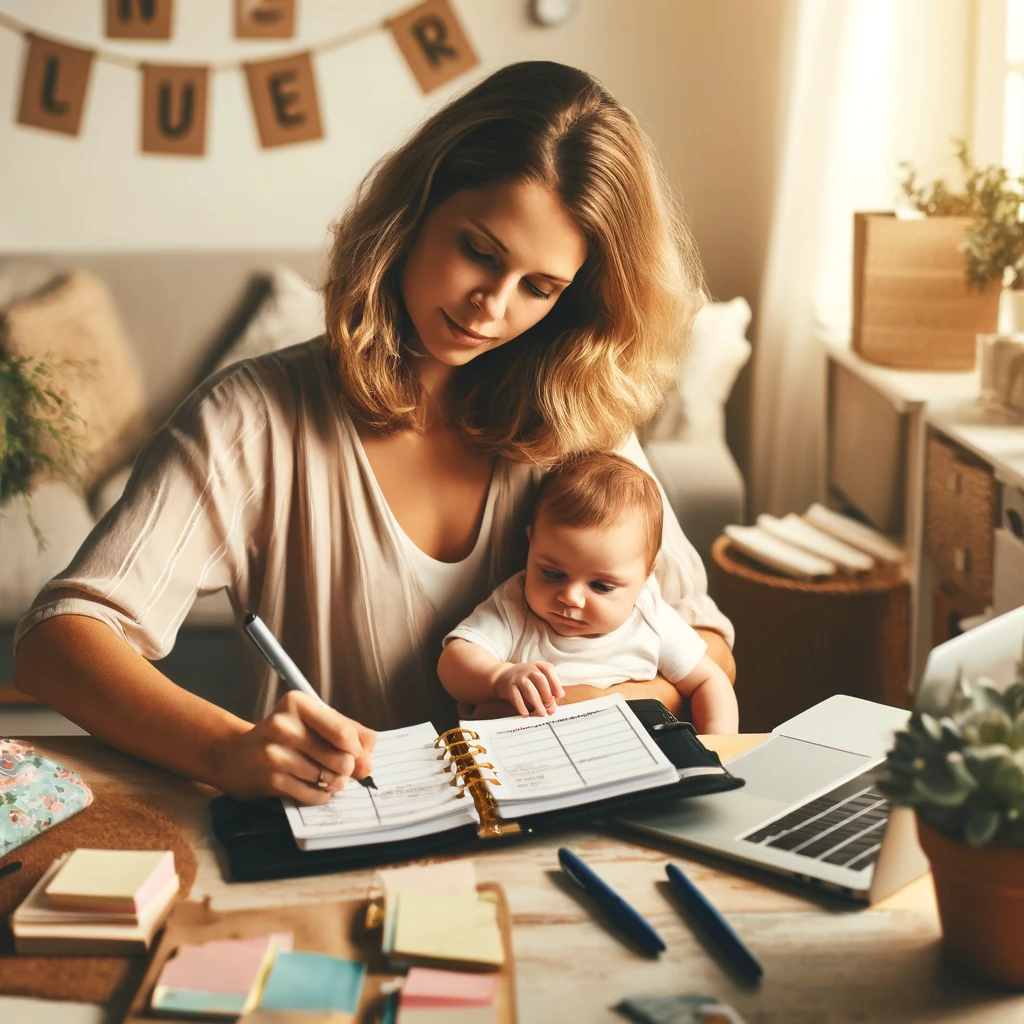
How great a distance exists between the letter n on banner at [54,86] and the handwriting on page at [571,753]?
309 cm

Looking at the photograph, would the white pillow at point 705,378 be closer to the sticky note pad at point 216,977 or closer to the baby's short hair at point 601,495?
the baby's short hair at point 601,495

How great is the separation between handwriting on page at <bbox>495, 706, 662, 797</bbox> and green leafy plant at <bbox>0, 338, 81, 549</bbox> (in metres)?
2.05

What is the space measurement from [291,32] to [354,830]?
122 inches

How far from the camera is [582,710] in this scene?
1084 millimetres

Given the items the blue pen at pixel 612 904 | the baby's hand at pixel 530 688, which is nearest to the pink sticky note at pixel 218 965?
the blue pen at pixel 612 904

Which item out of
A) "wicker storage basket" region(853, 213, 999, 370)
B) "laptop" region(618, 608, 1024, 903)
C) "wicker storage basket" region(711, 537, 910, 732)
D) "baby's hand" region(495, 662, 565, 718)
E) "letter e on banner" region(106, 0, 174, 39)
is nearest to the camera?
"laptop" region(618, 608, 1024, 903)

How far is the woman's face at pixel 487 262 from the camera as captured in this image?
1.26m

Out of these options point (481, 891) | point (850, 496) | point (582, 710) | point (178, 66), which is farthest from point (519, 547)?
point (178, 66)

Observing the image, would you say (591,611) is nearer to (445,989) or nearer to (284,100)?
(445,989)

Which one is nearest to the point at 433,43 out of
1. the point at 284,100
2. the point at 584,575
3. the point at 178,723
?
the point at 284,100

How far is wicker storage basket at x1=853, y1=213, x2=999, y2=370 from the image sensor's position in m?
2.62

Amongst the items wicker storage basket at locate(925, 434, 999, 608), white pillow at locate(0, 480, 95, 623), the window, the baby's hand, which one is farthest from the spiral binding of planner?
the window

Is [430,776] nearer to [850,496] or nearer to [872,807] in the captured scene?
[872,807]

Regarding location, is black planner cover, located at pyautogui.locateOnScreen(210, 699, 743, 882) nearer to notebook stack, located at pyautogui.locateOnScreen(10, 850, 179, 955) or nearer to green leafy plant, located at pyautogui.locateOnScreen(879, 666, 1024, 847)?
A: notebook stack, located at pyautogui.locateOnScreen(10, 850, 179, 955)
